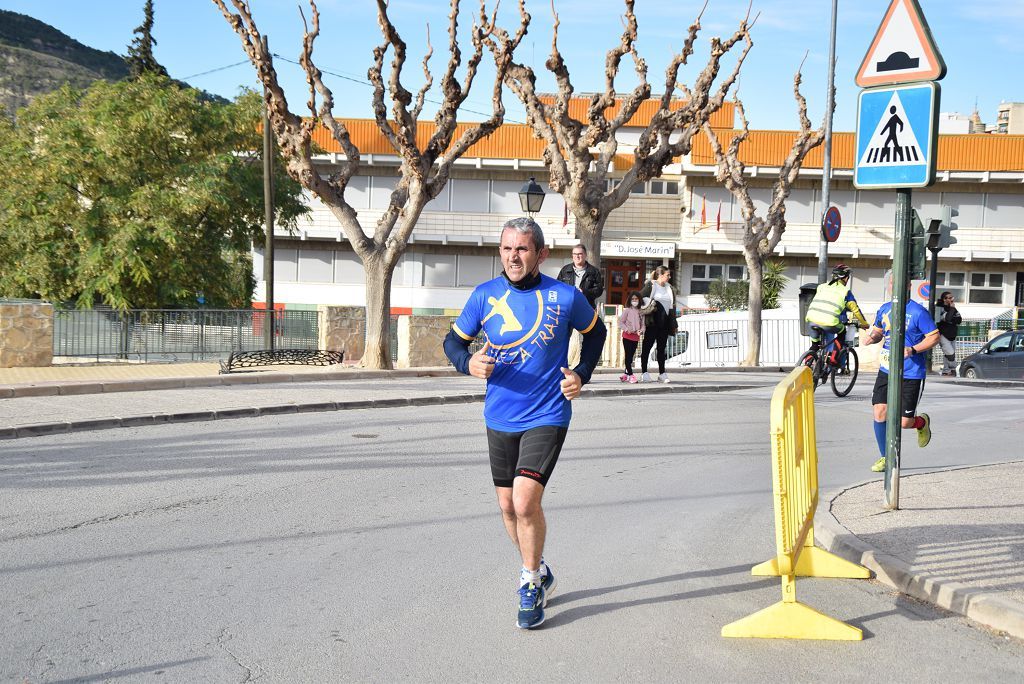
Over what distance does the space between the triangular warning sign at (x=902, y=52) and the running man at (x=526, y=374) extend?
3.14 m

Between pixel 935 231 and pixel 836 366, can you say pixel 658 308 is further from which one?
pixel 935 231

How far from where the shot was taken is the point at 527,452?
5141mm

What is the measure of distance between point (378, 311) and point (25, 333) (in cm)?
646

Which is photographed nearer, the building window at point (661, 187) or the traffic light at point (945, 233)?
the traffic light at point (945, 233)

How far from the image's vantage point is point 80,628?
489 centimetres

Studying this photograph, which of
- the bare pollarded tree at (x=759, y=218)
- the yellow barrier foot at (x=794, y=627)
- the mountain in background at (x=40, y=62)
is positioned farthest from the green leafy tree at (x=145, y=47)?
the yellow barrier foot at (x=794, y=627)

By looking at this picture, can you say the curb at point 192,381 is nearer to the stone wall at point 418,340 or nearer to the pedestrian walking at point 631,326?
the stone wall at point 418,340

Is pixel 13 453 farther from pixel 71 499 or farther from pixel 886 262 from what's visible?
pixel 886 262

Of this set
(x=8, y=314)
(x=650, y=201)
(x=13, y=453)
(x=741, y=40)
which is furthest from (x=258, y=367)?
(x=650, y=201)

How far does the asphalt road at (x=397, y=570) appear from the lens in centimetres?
457

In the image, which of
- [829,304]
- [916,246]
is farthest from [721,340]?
[916,246]

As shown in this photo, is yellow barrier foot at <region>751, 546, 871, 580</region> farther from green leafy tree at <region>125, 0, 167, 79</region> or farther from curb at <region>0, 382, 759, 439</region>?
green leafy tree at <region>125, 0, 167, 79</region>

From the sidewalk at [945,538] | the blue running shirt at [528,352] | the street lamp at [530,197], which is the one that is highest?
the street lamp at [530,197]

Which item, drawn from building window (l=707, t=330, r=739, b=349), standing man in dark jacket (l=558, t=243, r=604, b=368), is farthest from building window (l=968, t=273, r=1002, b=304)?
standing man in dark jacket (l=558, t=243, r=604, b=368)
